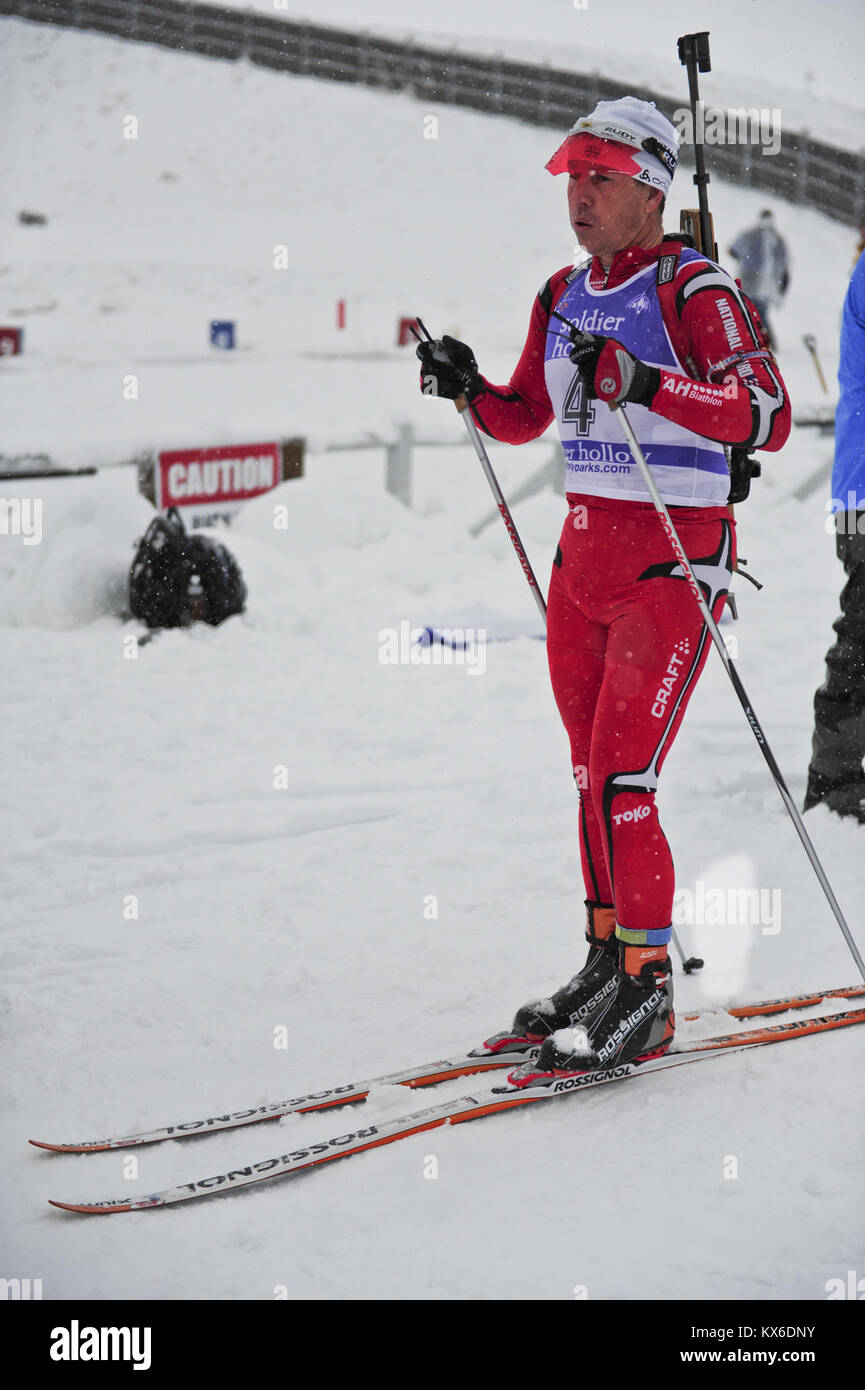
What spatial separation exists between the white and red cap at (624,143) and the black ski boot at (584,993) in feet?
5.80

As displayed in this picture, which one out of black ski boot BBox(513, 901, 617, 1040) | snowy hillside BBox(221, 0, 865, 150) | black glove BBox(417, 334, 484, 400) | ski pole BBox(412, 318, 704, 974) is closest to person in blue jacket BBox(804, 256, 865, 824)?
snowy hillside BBox(221, 0, 865, 150)

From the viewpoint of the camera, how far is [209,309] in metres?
25.2

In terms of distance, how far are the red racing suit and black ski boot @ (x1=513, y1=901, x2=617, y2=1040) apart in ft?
0.59

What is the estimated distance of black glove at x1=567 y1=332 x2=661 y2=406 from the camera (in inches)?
107

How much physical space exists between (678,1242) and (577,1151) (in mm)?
358

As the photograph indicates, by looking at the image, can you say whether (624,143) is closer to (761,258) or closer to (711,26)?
(711,26)

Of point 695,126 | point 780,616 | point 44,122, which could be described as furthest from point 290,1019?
point 44,122

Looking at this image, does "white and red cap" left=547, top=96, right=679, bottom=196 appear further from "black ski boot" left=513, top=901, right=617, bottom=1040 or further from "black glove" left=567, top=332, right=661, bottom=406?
"black ski boot" left=513, top=901, right=617, bottom=1040

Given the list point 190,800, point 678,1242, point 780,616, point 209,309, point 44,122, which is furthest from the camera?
point 44,122

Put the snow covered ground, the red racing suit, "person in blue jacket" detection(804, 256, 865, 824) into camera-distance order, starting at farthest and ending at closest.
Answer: "person in blue jacket" detection(804, 256, 865, 824)
the red racing suit
the snow covered ground

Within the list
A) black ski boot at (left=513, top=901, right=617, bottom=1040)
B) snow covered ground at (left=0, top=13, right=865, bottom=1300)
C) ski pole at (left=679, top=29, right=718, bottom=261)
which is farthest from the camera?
ski pole at (left=679, top=29, right=718, bottom=261)

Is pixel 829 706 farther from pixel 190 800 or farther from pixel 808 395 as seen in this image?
pixel 808 395

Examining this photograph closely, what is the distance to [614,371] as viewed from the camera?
2.74 meters

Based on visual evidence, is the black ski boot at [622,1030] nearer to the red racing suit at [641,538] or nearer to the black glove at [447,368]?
the red racing suit at [641,538]
